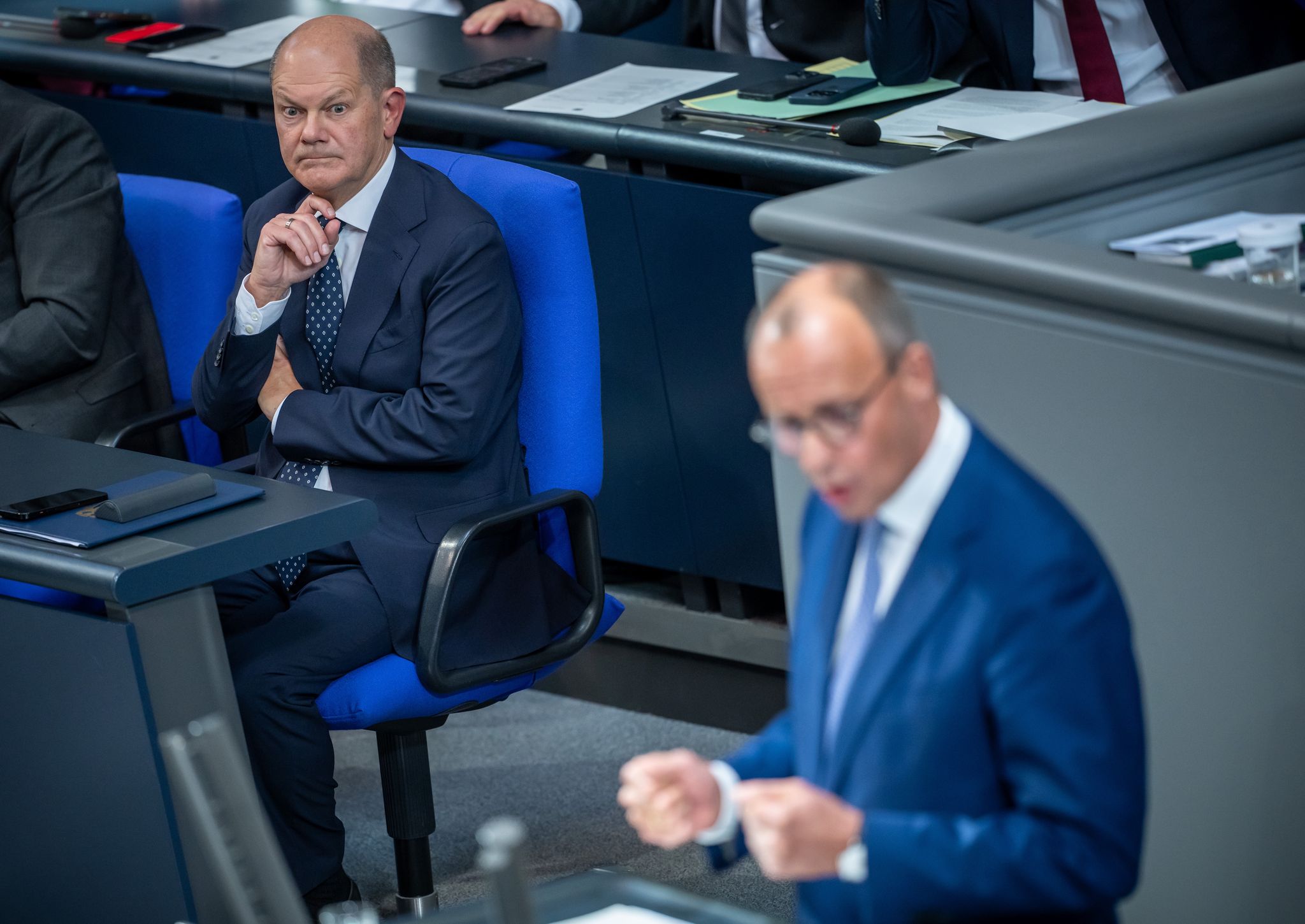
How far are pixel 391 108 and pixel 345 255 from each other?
0.22 meters

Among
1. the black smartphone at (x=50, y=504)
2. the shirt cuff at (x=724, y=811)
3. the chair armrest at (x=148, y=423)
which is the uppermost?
the shirt cuff at (x=724, y=811)

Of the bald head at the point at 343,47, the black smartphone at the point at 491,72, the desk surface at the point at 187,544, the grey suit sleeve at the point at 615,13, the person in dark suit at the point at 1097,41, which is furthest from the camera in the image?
the grey suit sleeve at the point at 615,13

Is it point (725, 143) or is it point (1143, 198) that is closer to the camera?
point (1143, 198)

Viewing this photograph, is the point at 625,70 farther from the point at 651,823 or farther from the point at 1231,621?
the point at 651,823

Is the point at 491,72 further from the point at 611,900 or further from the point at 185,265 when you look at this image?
the point at 611,900

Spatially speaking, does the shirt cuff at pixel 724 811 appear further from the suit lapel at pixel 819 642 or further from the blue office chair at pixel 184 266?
the blue office chair at pixel 184 266

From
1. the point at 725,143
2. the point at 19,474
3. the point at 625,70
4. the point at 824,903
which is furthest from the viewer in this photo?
the point at 625,70

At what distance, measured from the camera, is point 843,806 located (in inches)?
48.9

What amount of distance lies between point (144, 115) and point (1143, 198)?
2442 mm

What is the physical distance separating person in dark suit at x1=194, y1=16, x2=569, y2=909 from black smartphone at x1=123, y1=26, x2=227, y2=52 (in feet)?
4.42

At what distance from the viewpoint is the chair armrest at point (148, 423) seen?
2.89 m

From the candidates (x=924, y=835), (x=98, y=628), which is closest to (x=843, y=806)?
(x=924, y=835)

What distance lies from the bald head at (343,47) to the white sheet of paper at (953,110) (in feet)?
2.73

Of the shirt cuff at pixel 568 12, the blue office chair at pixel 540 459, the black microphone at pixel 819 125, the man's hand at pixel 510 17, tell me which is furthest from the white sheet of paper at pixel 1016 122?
the shirt cuff at pixel 568 12
